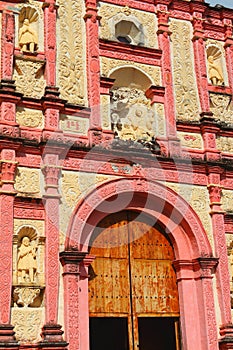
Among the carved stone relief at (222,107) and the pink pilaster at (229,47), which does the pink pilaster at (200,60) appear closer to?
the carved stone relief at (222,107)

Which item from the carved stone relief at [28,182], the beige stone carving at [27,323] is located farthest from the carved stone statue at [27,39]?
the beige stone carving at [27,323]

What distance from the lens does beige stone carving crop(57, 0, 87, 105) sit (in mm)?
13039

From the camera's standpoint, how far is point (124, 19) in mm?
14383

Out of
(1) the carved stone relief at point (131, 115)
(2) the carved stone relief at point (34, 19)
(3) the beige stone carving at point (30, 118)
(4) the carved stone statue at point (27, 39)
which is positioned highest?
(2) the carved stone relief at point (34, 19)

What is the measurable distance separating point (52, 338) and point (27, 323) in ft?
1.86

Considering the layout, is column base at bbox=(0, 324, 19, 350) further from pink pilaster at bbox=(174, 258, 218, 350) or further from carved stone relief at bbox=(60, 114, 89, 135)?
carved stone relief at bbox=(60, 114, 89, 135)

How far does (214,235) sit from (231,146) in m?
2.65

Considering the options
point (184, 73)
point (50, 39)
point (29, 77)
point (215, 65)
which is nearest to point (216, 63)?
point (215, 65)

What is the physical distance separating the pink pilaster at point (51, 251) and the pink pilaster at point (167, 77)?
3104 millimetres

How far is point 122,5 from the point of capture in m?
14.5

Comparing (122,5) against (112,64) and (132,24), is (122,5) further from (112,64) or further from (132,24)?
(112,64)

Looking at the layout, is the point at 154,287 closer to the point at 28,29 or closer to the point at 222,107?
the point at 222,107

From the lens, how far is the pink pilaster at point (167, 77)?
1361 cm

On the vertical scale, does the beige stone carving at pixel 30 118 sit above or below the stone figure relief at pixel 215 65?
below
